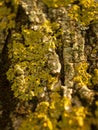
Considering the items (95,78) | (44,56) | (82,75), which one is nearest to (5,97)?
(44,56)

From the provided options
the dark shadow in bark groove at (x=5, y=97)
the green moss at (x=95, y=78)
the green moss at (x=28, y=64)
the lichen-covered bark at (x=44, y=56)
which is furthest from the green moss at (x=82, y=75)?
the dark shadow in bark groove at (x=5, y=97)

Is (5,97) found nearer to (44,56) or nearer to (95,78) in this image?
(44,56)

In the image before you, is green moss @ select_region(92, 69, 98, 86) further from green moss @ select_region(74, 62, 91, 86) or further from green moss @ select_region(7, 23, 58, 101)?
green moss @ select_region(7, 23, 58, 101)

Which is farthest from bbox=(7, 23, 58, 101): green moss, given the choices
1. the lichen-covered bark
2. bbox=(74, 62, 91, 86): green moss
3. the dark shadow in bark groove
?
bbox=(74, 62, 91, 86): green moss

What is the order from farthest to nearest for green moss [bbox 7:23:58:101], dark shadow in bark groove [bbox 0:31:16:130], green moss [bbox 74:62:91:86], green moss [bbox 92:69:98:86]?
green moss [bbox 92:69:98:86] < green moss [bbox 74:62:91:86] < green moss [bbox 7:23:58:101] < dark shadow in bark groove [bbox 0:31:16:130]

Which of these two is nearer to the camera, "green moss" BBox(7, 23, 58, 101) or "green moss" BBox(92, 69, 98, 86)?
"green moss" BBox(7, 23, 58, 101)

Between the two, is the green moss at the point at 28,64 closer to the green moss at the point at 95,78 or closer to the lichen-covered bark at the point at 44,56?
the lichen-covered bark at the point at 44,56

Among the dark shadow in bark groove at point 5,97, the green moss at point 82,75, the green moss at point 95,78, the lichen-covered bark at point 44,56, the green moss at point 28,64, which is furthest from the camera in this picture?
the green moss at point 95,78

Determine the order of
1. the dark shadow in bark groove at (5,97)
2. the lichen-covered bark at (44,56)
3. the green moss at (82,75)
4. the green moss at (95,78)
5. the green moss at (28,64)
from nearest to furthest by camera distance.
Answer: the dark shadow in bark groove at (5,97) → the lichen-covered bark at (44,56) → the green moss at (28,64) → the green moss at (82,75) → the green moss at (95,78)
